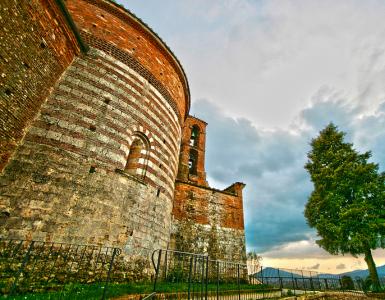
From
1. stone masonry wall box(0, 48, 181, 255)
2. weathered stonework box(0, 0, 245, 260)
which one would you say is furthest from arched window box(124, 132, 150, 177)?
stone masonry wall box(0, 48, 181, 255)

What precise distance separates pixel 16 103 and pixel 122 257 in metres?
5.92

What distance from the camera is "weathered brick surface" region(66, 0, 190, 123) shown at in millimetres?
9836

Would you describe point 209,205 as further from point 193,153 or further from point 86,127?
point 86,127

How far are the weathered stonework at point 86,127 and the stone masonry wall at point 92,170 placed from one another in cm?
3

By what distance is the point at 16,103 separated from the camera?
6.43 meters

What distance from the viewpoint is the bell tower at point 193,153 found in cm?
1802

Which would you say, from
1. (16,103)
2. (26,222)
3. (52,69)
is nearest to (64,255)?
(26,222)

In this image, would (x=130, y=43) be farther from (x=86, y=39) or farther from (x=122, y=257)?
A: (x=122, y=257)

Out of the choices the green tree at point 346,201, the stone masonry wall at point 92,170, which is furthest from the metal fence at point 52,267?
the green tree at point 346,201

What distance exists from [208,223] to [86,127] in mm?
9852

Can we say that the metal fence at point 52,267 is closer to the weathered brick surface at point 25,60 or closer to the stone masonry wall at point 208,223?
the weathered brick surface at point 25,60

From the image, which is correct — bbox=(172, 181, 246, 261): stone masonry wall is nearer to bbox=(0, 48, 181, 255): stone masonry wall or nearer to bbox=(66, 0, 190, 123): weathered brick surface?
bbox=(0, 48, 181, 255): stone masonry wall

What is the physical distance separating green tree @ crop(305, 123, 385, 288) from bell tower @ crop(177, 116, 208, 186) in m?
8.79

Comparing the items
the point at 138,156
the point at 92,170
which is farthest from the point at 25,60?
the point at 138,156
